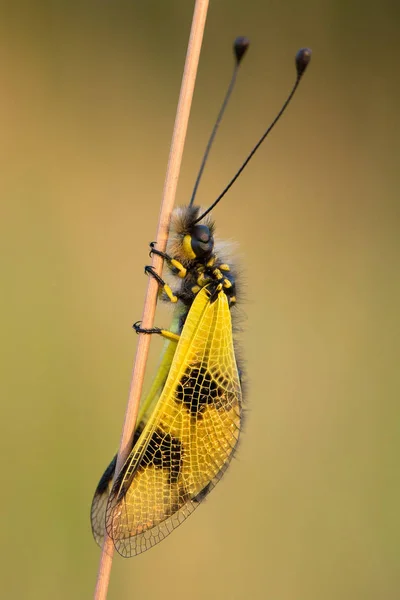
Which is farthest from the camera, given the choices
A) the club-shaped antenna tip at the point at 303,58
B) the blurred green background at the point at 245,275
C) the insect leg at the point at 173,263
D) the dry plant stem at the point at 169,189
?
the blurred green background at the point at 245,275

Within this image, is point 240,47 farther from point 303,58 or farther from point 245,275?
point 245,275

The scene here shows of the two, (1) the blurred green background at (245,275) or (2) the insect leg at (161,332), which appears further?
(1) the blurred green background at (245,275)

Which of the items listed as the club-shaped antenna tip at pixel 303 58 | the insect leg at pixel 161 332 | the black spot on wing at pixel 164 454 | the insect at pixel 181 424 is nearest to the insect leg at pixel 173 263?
the insect at pixel 181 424

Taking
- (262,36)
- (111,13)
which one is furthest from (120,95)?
(262,36)

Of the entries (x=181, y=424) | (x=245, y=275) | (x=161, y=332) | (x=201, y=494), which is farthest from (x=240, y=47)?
(x=245, y=275)

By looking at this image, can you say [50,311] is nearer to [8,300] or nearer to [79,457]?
[8,300]

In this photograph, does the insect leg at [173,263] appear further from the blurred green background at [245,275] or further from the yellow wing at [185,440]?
the blurred green background at [245,275]

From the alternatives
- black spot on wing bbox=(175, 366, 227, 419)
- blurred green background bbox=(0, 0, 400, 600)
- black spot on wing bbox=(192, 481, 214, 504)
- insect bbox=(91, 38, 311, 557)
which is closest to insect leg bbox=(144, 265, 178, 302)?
insect bbox=(91, 38, 311, 557)
